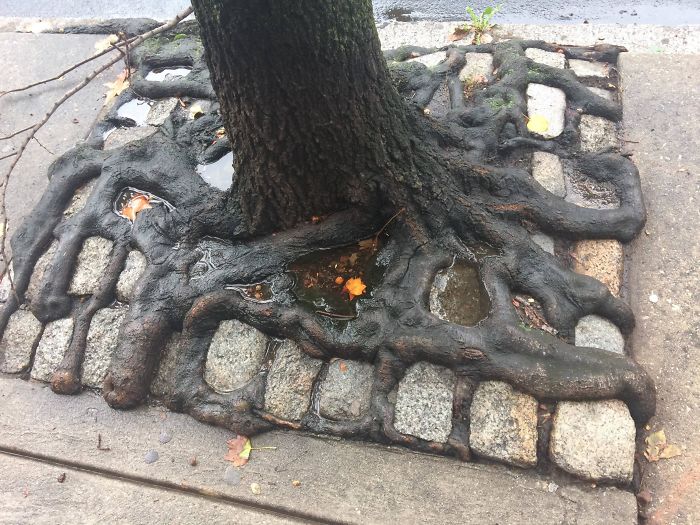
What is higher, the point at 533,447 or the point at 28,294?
the point at 28,294

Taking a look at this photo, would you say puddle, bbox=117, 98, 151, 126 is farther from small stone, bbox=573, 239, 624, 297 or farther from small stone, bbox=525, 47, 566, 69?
→ small stone, bbox=573, 239, 624, 297

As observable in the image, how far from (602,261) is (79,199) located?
2918 millimetres

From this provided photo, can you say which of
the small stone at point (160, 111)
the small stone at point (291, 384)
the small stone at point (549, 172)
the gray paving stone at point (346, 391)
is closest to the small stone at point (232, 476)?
the small stone at point (291, 384)

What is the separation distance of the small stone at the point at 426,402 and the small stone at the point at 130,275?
1470 millimetres

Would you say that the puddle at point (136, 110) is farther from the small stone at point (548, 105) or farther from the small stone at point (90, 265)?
the small stone at point (548, 105)

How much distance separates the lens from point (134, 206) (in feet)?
10.3

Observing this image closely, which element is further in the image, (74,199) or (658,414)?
(74,199)

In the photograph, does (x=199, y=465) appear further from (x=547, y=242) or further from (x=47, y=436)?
(x=547, y=242)

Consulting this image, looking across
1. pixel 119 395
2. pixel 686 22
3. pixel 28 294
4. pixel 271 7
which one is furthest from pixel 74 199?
pixel 686 22

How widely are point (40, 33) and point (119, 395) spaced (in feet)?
12.3

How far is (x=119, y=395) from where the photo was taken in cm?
263

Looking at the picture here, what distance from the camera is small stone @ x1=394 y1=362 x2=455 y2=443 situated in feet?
7.77

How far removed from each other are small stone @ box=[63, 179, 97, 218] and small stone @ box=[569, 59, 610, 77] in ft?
10.2

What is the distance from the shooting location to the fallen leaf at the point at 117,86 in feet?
13.3
